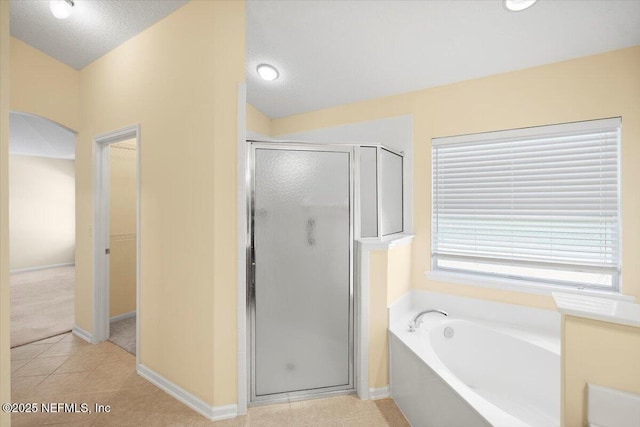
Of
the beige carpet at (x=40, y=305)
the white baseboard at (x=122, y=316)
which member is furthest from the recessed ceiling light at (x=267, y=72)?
the beige carpet at (x=40, y=305)

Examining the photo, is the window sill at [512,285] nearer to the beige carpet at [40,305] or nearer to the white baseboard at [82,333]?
the white baseboard at [82,333]

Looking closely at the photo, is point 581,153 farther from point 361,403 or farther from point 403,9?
point 361,403

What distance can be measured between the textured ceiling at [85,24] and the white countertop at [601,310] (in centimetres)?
270

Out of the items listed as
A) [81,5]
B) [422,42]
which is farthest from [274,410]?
[81,5]

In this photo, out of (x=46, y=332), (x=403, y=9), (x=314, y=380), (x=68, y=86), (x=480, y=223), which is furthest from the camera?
(x=46, y=332)

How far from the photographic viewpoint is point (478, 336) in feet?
6.95

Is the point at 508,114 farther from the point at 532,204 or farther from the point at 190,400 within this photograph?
the point at 190,400

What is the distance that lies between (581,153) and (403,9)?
153 centimetres

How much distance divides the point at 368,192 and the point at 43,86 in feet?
10.4

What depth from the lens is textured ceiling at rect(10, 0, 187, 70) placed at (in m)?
2.02

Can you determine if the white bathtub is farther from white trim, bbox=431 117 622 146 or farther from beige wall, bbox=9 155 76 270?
beige wall, bbox=9 155 76 270

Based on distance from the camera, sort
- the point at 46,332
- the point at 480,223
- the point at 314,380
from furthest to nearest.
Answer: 1. the point at 46,332
2. the point at 480,223
3. the point at 314,380

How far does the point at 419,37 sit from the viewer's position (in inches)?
75.4

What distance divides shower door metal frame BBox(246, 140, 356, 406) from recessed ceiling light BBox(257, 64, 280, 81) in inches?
36.4
